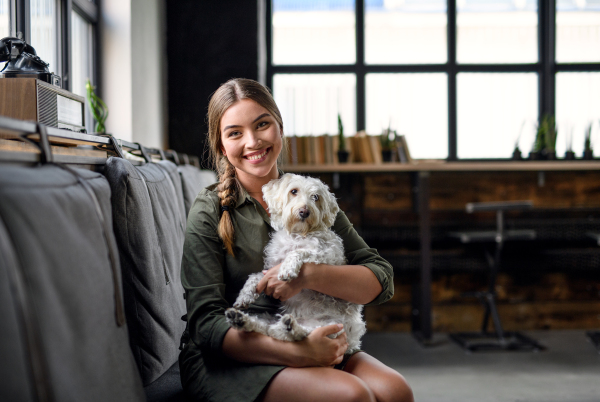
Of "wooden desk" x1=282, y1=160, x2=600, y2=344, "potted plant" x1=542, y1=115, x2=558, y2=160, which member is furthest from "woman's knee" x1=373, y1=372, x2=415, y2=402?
"potted plant" x1=542, y1=115, x2=558, y2=160

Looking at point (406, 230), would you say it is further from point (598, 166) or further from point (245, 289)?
point (245, 289)

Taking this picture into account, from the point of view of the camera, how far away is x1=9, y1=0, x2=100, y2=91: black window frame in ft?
6.79

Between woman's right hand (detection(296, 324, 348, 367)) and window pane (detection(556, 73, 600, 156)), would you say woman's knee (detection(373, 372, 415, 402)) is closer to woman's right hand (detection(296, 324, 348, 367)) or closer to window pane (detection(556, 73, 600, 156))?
woman's right hand (detection(296, 324, 348, 367))

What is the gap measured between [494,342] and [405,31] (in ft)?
8.81

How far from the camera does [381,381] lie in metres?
1.12

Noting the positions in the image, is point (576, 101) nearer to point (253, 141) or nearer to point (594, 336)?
point (594, 336)

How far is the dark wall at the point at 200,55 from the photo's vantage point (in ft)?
12.3

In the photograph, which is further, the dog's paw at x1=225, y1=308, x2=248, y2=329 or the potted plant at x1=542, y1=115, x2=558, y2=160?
the potted plant at x1=542, y1=115, x2=558, y2=160

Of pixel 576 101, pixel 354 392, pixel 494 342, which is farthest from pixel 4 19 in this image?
pixel 576 101

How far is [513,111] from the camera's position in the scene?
4.31m

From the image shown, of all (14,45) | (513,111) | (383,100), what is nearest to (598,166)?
(513,111)

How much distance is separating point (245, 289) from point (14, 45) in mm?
1043

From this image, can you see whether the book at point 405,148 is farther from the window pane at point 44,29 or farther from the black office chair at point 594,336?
the window pane at point 44,29

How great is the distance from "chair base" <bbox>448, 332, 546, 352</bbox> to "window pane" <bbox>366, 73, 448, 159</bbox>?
161 cm
